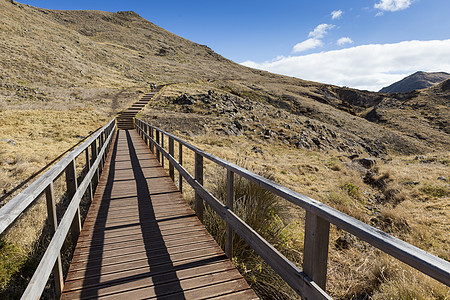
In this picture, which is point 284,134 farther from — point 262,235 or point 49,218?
point 49,218

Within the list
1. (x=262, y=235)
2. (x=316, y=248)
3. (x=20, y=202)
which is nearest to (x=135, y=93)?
(x=262, y=235)

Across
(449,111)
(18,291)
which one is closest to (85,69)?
(18,291)

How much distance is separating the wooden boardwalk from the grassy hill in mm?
689

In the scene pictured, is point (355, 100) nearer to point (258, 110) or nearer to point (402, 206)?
point (258, 110)

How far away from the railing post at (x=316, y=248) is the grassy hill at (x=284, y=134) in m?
1.69

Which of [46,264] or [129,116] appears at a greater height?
[129,116]

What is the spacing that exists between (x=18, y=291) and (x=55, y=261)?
1.54 m

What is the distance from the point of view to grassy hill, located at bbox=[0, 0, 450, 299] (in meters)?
6.11

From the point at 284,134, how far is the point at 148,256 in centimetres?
2643

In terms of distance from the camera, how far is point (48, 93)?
112 ft

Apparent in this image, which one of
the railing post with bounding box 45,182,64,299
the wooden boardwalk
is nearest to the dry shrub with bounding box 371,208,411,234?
the wooden boardwalk

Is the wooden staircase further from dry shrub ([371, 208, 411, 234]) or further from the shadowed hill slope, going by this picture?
dry shrub ([371, 208, 411, 234])

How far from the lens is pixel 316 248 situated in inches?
70.3

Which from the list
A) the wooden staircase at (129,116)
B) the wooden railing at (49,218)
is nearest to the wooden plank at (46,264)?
the wooden railing at (49,218)
